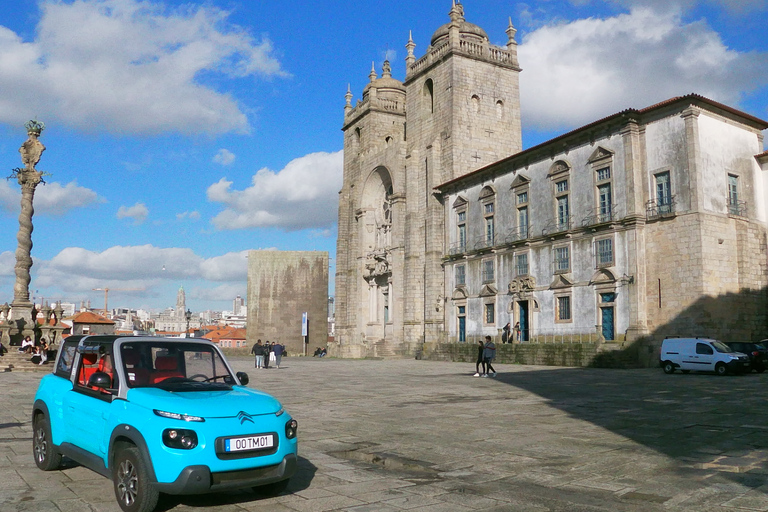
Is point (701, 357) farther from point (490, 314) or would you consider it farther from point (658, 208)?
point (490, 314)

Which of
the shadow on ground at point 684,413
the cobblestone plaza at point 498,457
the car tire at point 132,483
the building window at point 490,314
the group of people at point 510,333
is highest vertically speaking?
the building window at point 490,314

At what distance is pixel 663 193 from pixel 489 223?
12.3 metres

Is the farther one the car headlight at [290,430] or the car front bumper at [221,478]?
the car headlight at [290,430]

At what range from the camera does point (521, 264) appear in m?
37.0

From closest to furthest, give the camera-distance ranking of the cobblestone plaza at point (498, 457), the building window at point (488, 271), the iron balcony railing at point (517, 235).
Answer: the cobblestone plaza at point (498, 457) → the iron balcony railing at point (517, 235) → the building window at point (488, 271)

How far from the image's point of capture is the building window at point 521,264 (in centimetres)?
3669

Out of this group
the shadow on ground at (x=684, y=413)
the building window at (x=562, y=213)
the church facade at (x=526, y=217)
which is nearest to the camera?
the shadow on ground at (x=684, y=413)

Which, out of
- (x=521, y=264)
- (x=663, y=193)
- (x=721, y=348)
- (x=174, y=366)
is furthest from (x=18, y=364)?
(x=663, y=193)

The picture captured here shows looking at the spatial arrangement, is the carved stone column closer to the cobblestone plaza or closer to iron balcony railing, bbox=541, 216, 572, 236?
the cobblestone plaza

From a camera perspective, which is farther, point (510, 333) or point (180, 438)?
point (510, 333)

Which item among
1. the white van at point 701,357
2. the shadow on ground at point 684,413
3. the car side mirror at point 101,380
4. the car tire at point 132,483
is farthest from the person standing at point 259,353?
the car tire at point 132,483

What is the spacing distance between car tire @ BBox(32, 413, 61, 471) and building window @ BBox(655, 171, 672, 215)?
27641 mm

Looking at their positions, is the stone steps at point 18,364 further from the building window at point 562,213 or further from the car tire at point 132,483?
the building window at point 562,213

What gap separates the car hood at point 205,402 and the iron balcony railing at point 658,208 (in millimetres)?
26779
